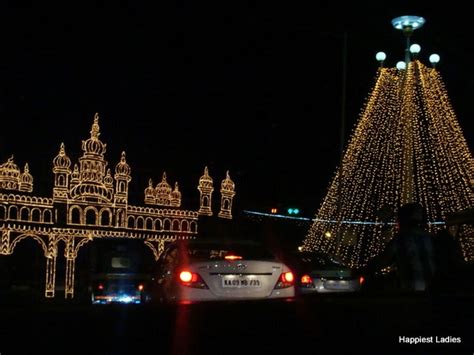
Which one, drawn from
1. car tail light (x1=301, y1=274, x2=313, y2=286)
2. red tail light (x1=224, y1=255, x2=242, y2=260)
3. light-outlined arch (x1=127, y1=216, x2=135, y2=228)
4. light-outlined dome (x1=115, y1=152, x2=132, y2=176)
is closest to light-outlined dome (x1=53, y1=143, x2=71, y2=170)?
light-outlined dome (x1=115, y1=152, x2=132, y2=176)

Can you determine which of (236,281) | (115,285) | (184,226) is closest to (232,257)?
(236,281)

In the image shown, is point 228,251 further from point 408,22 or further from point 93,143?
point 93,143

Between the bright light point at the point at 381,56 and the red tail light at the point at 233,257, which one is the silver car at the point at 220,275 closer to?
the red tail light at the point at 233,257

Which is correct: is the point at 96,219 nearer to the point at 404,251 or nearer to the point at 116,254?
the point at 116,254

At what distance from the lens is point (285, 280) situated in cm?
1054

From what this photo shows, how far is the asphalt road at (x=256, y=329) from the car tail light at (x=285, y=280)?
14.9 feet

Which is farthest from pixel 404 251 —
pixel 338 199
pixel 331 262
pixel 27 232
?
pixel 338 199

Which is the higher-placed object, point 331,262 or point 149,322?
point 331,262

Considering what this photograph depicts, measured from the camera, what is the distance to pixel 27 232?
21938 millimetres

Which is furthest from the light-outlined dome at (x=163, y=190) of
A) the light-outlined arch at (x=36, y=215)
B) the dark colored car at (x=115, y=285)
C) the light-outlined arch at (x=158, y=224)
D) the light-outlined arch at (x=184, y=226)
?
the dark colored car at (x=115, y=285)

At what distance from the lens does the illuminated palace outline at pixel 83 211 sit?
21.9m

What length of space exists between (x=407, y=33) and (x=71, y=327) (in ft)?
55.9

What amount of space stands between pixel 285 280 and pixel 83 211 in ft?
45.7

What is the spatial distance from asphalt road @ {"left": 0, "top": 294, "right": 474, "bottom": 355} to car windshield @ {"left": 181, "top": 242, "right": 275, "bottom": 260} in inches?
181
